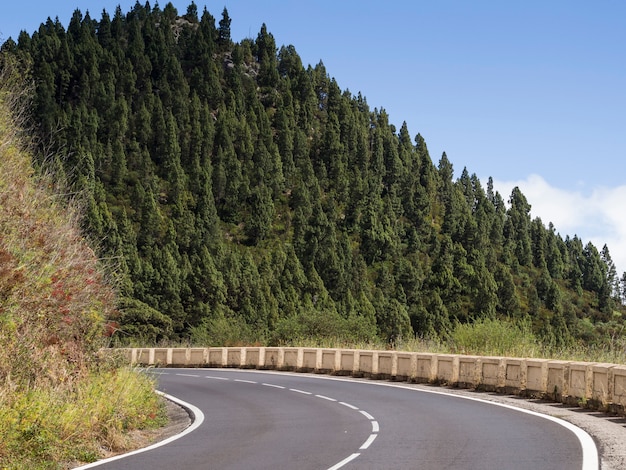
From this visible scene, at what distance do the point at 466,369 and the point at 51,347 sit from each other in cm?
1229

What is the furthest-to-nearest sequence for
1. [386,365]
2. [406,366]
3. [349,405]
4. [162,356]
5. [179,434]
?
1. [162,356]
2. [386,365]
3. [406,366]
4. [349,405]
5. [179,434]

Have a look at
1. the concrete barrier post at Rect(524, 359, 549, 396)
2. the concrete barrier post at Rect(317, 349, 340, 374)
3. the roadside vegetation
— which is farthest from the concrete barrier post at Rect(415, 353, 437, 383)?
the roadside vegetation

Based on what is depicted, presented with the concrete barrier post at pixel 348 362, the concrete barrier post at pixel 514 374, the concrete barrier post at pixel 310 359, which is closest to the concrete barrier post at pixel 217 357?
the concrete barrier post at pixel 310 359

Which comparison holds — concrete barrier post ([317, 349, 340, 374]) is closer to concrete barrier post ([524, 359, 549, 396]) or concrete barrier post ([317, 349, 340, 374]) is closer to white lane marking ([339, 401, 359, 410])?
white lane marking ([339, 401, 359, 410])

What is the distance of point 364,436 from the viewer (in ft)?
48.1

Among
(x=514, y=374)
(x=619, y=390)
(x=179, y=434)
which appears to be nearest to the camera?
(x=179, y=434)

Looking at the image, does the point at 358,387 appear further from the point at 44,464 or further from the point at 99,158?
the point at 99,158

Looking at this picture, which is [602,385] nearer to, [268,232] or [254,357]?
[254,357]

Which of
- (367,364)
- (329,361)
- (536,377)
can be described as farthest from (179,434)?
(329,361)

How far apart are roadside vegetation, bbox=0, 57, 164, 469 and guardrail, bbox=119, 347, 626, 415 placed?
2792mm

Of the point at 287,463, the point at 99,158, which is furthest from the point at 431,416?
the point at 99,158

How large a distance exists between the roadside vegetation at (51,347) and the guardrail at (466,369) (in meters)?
2.79

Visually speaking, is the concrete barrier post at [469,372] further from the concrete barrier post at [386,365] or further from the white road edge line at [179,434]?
the white road edge line at [179,434]

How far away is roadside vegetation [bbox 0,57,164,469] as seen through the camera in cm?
1219
